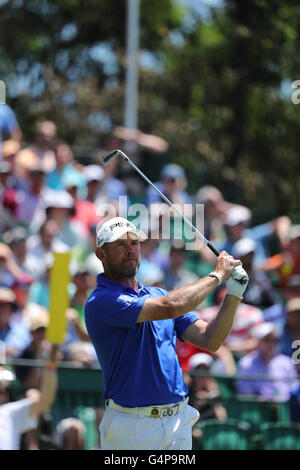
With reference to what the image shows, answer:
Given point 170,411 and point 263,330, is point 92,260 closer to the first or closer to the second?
point 263,330

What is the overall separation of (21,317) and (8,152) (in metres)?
3.01

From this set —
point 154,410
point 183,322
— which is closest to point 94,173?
point 183,322

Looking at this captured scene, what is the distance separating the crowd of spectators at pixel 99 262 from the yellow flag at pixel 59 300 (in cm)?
116

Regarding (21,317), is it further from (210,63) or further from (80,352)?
(210,63)

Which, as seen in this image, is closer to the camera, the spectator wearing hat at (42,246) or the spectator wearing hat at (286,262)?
the spectator wearing hat at (42,246)

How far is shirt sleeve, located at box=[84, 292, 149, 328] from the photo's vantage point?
495 centimetres

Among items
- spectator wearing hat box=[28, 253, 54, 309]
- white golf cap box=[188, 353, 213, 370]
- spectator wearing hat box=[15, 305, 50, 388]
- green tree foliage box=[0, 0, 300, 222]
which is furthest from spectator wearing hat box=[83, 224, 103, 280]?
green tree foliage box=[0, 0, 300, 222]

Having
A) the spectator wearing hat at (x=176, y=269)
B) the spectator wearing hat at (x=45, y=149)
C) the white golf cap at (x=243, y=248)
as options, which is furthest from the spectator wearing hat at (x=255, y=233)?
the spectator wearing hat at (x=45, y=149)

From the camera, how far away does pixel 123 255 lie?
511 cm

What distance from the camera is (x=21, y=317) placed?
842 cm

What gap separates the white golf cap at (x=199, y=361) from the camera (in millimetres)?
7918

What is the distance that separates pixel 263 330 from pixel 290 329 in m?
0.44

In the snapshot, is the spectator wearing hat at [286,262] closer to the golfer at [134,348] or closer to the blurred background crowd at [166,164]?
the blurred background crowd at [166,164]

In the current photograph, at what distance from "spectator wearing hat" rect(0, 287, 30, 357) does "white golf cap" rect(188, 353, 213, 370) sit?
1536 millimetres
